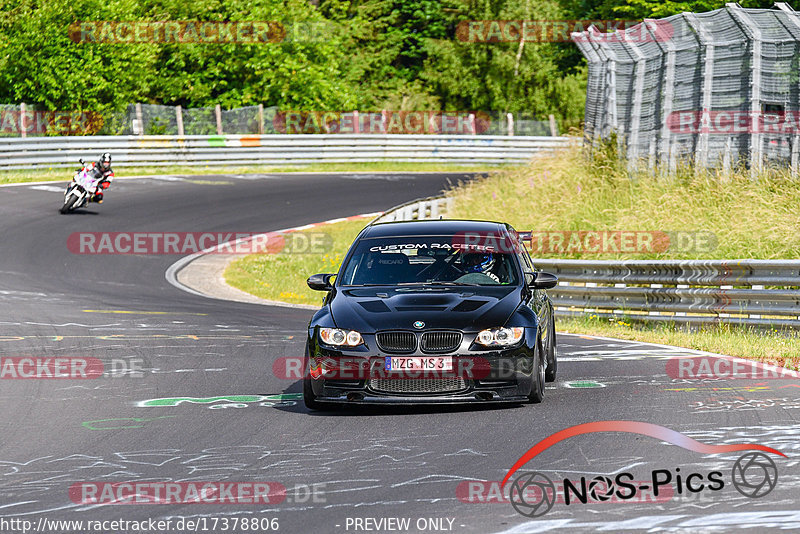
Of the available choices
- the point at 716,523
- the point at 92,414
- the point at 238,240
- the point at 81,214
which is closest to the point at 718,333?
the point at 92,414

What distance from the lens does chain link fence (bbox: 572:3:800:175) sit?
63.6 feet

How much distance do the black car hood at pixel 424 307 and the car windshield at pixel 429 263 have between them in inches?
9.0

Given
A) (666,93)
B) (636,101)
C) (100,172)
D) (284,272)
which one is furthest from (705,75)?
(100,172)

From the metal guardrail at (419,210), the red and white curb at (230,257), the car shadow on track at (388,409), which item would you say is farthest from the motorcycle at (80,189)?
the car shadow on track at (388,409)

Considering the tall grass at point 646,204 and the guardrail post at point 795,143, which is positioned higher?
the guardrail post at point 795,143

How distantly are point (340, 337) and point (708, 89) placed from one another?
13300mm

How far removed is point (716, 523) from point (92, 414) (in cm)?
536

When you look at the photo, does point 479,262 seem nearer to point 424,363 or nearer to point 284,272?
point 424,363

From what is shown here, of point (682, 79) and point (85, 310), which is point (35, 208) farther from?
point (682, 79)

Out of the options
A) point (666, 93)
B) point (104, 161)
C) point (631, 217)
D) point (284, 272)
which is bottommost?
point (284, 272)

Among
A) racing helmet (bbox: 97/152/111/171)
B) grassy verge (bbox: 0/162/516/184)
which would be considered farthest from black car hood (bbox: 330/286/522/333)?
grassy verge (bbox: 0/162/516/184)

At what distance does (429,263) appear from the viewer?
10.3m

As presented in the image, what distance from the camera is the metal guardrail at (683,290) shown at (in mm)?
Answer: 14203

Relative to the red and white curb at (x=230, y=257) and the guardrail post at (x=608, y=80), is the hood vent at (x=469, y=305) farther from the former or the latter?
the guardrail post at (x=608, y=80)
